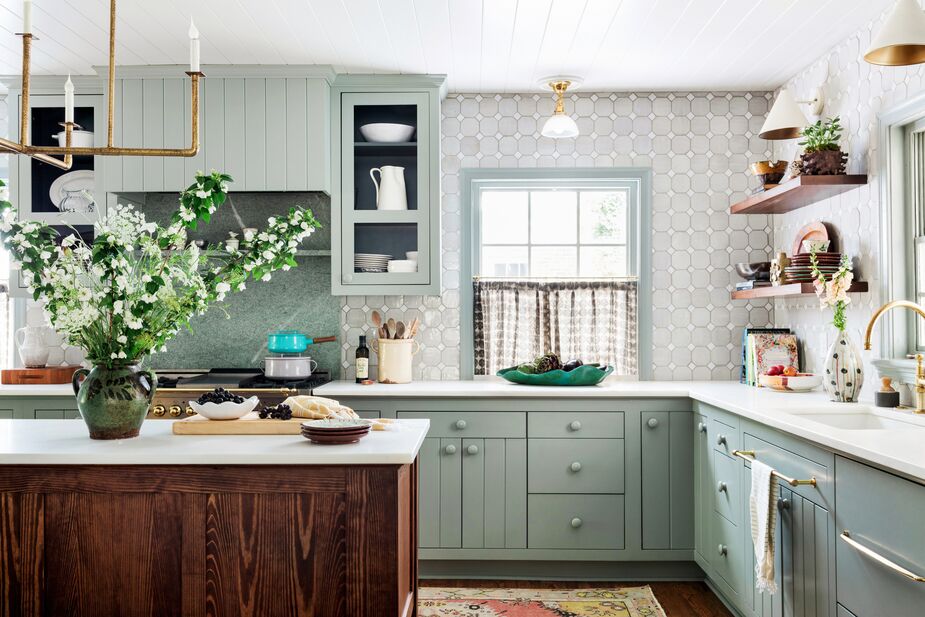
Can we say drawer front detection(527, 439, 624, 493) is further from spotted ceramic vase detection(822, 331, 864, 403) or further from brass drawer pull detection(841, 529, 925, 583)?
brass drawer pull detection(841, 529, 925, 583)

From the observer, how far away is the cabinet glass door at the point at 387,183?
13.0ft

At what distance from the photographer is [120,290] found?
2084 millimetres

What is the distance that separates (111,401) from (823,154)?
116 inches

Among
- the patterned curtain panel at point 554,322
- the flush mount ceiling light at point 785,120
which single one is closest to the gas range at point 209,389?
the patterned curtain panel at point 554,322

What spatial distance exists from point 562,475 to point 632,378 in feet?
2.84

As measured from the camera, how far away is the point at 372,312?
13.7 ft

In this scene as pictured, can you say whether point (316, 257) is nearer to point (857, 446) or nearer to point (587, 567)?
point (587, 567)

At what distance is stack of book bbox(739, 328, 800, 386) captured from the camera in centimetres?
384

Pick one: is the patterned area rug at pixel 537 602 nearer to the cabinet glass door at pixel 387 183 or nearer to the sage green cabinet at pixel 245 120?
the cabinet glass door at pixel 387 183

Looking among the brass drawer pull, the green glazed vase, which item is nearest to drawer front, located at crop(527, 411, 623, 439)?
the brass drawer pull

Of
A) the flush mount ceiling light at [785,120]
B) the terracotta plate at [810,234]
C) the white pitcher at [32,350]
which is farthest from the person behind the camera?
the white pitcher at [32,350]

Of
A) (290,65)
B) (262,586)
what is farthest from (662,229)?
(262,586)

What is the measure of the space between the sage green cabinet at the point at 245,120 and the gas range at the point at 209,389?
0.99 metres

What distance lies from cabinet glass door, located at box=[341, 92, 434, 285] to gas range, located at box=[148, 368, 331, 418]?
0.66 meters
